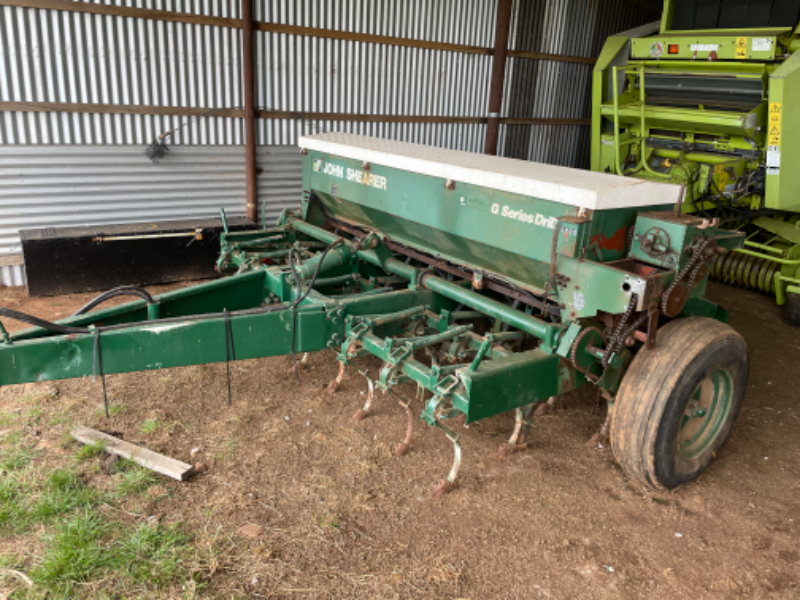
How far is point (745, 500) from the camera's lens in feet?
11.8

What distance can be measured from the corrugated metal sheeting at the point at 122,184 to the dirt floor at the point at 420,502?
2.56 meters

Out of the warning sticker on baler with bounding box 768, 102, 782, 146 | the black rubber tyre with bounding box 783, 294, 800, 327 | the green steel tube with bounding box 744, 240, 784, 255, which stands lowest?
the black rubber tyre with bounding box 783, 294, 800, 327

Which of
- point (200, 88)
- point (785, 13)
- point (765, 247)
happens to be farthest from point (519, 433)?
point (785, 13)

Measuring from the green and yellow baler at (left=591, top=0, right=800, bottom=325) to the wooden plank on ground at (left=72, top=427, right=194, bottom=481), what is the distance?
4.81m

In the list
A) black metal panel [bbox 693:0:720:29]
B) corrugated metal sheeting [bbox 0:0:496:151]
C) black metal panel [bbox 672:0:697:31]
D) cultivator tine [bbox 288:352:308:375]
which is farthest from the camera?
black metal panel [bbox 672:0:697:31]

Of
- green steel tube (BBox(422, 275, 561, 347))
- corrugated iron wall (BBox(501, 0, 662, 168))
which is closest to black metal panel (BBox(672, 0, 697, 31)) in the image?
corrugated iron wall (BBox(501, 0, 662, 168))

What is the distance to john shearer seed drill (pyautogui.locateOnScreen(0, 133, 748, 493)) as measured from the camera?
308 cm

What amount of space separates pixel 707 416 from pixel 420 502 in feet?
6.13

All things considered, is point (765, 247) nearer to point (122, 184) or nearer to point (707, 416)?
point (707, 416)

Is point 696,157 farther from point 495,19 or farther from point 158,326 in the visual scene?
point 158,326

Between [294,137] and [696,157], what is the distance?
4.49m

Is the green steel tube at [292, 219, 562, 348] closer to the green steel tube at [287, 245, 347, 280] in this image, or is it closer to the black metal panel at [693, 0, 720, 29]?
the green steel tube at [287, 245, 347, 280]

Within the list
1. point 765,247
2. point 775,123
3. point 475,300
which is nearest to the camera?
point 475,300

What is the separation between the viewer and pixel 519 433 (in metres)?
3.82
